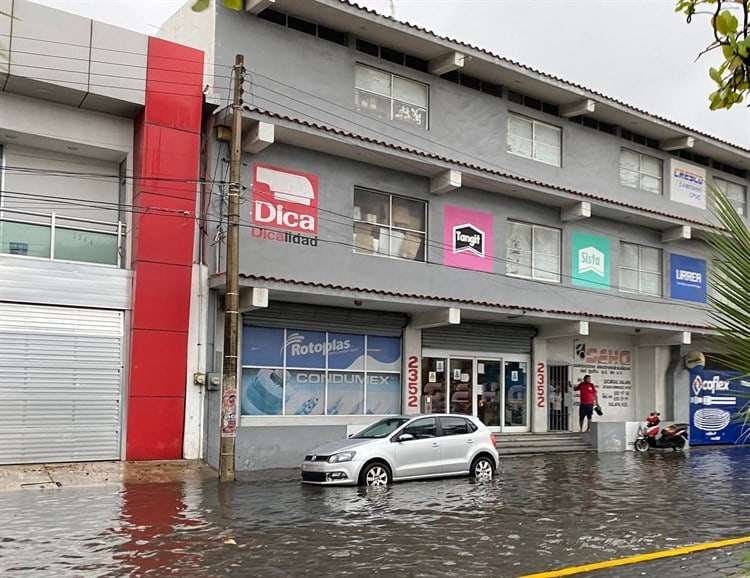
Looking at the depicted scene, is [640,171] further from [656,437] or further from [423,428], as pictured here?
[423,428]

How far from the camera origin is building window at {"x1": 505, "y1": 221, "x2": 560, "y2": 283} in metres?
24.3

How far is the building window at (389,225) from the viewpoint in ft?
69.4

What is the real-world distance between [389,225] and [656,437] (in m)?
11.2

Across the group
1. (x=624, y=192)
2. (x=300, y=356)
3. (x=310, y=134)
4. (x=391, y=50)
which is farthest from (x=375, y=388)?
(x=624, y=192)

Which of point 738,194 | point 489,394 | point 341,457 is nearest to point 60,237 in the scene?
point 341,457

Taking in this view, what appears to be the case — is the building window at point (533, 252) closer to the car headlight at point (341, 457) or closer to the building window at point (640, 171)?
the building window at point (640, 171)

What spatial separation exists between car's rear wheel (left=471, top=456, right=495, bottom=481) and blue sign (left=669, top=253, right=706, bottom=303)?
14307 mm

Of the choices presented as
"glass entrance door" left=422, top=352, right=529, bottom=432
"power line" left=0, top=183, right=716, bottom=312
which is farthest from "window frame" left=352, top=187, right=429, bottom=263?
"glass entrance door" left=422, top=352, right=529, bottom=432

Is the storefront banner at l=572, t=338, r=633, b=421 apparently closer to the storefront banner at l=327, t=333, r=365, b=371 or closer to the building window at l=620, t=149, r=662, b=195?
the building window at l=620, t=149, r=662, b=195

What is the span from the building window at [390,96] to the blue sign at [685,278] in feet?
38.5

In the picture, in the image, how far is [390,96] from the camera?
21703 millimetres

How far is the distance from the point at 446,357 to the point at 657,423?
7.54 m

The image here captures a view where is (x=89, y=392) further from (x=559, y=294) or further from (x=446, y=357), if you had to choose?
(x=559, y=294)

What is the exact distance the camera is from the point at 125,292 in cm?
1741
